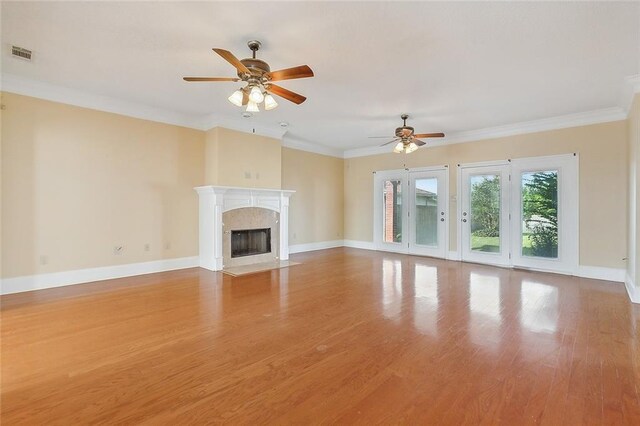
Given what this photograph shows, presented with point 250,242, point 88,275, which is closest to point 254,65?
point 250,242

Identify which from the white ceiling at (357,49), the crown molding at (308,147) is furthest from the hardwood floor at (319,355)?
the crown molding at (308,147)

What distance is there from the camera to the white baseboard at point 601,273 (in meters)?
4.84

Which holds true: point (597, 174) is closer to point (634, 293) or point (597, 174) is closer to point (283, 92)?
point (634, 293)

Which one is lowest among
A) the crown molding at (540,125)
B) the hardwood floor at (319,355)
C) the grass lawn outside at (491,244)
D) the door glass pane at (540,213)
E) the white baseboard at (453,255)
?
the hardwood floor at (319,355)

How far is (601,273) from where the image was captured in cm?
501

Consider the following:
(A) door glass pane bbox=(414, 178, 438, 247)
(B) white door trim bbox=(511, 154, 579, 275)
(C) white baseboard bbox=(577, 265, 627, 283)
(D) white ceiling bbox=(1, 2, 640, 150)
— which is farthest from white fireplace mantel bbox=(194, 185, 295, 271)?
(C) white baseboard bbox=(577, 265, 627, 283)

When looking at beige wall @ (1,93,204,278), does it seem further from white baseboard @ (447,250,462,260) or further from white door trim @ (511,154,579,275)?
white door trim @ (511,154,579,275)

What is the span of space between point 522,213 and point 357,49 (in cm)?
485

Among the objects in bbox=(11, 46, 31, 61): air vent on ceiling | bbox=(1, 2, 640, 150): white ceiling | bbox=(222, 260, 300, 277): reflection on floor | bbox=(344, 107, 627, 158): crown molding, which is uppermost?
bbox=(11, 46, 31, 61): air vent on ceiling

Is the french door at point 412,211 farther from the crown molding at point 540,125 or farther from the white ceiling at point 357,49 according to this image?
the white ceiling at point 357,49

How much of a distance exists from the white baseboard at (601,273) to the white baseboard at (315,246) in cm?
545

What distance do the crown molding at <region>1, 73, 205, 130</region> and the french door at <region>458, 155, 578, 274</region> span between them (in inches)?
241

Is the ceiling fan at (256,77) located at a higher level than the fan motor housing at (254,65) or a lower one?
lower

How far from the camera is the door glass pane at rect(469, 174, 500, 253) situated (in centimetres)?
614
